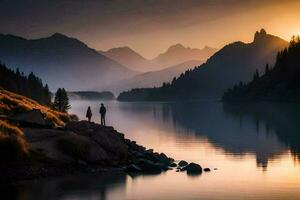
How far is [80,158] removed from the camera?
5591cm

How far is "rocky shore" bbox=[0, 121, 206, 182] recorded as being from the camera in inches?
2008

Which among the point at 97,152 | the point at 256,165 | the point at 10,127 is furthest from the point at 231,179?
the point at 10,127

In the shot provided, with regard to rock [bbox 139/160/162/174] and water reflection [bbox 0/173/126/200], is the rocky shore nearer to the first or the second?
rock [bbox 139/160/162/174]

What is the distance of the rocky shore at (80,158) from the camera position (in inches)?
2008

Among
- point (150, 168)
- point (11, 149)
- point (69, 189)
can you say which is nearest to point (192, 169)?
point (150, 168)

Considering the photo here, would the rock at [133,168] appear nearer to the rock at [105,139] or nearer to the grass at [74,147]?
the rock at [105,139]

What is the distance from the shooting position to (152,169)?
183ft

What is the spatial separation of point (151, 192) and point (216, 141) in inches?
1916

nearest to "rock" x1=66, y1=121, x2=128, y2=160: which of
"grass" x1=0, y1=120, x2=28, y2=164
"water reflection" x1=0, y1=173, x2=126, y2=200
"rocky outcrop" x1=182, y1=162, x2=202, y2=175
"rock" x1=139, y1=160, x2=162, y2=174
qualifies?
"rock" x1=139, y1=160, x2=162, y2=174

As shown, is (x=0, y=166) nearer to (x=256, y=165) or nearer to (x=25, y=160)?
(x=25, y=160)

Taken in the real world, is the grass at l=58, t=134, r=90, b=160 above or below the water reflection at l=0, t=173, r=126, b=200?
above

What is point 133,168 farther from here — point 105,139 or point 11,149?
point 11,149

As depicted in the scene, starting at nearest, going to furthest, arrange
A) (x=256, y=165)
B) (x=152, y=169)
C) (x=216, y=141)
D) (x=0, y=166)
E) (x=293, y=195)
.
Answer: (x=293, y=195), (x=0, y=166), (x=152, y=169), (x=256, y=165), (x=216, y=141)

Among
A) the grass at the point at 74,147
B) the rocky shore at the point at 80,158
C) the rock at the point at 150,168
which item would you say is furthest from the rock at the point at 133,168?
the grass at the point at 74,147
